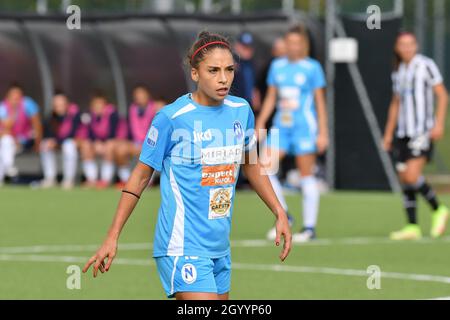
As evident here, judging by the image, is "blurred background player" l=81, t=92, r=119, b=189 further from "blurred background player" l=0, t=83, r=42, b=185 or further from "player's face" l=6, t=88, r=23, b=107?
"player's face" l=6, t=88, r=23, b=107

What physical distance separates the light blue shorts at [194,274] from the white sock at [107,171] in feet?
57.6

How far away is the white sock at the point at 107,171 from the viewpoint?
24.9m

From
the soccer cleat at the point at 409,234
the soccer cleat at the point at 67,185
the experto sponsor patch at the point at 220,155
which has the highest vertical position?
the experto sponsor patch at the point at 220,155

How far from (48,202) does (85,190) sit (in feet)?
10.1

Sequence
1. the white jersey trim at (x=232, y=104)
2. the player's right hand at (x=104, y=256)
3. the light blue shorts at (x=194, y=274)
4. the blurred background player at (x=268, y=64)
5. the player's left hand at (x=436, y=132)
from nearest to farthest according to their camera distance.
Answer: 1. the player's right hand at (x=104, y=256)
2. the light blue shorts at (x=194, y=274)
3. the white jersey trim at (x=232, y=104)
4. the player's left hand at (x=436, y=132)
5. the blurred background player at (x=268, y=64)

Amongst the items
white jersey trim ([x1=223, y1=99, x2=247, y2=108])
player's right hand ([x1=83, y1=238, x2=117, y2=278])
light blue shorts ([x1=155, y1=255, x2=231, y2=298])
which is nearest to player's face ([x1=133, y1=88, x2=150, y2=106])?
white jersey trim ([x1=223, y1=99, x2=247, y2=108])

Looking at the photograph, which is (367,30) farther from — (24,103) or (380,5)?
(24,103)

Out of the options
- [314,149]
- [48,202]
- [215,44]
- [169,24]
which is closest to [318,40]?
[169,24]

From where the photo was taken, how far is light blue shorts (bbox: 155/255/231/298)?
7133 millimetres

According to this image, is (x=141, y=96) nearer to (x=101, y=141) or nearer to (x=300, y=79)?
(x=101, y=141)

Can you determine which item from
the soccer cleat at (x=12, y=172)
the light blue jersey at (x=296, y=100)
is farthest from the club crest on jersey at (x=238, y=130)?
the soccer cleat at (x=12, y=172)

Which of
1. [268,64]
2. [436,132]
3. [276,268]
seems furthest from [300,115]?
[268,64]

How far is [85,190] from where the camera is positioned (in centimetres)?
2408

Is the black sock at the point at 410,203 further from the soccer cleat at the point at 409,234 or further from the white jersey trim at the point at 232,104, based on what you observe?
the white jersey trim at the point at 232,104
